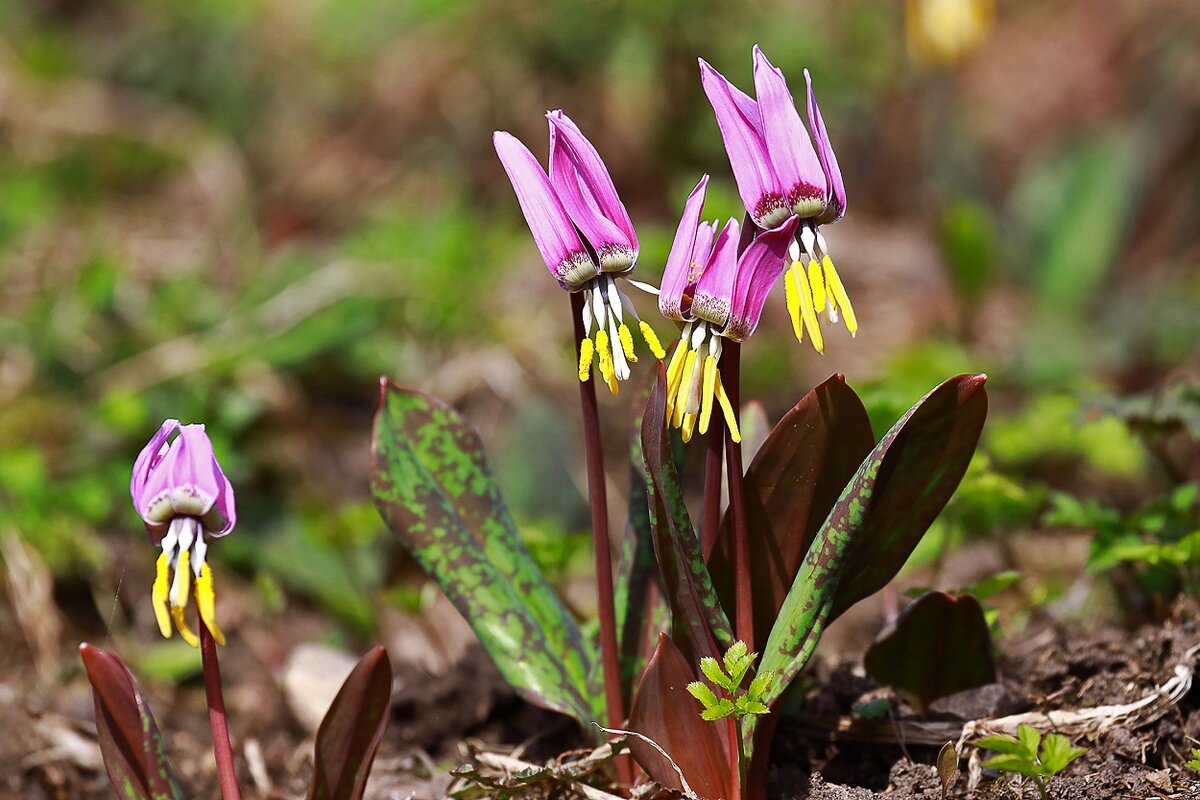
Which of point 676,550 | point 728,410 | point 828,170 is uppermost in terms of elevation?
point 828,170

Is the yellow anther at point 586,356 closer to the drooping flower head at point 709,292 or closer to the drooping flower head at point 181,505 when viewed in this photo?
the drooping flower head at point 709,292

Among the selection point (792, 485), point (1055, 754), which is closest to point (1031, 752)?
point (1055, 754)

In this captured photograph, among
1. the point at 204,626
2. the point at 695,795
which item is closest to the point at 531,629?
the point at 695,795

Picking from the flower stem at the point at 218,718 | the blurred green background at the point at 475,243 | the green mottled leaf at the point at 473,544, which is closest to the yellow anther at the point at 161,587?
the flower stem at the point at 218,718

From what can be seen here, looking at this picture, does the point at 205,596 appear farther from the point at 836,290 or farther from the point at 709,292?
the point at 836,290

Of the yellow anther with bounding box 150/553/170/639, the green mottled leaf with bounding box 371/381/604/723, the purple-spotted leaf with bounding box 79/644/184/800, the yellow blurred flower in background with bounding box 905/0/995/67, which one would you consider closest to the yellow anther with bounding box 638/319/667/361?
the green mottled leaf with bounding box 371/381/604/723

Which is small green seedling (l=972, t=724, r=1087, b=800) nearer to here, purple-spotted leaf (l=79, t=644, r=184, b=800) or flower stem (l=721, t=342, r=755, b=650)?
flower stem (l=721, t=342, r=755, b=650)

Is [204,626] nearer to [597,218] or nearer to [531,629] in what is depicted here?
[531,629]
